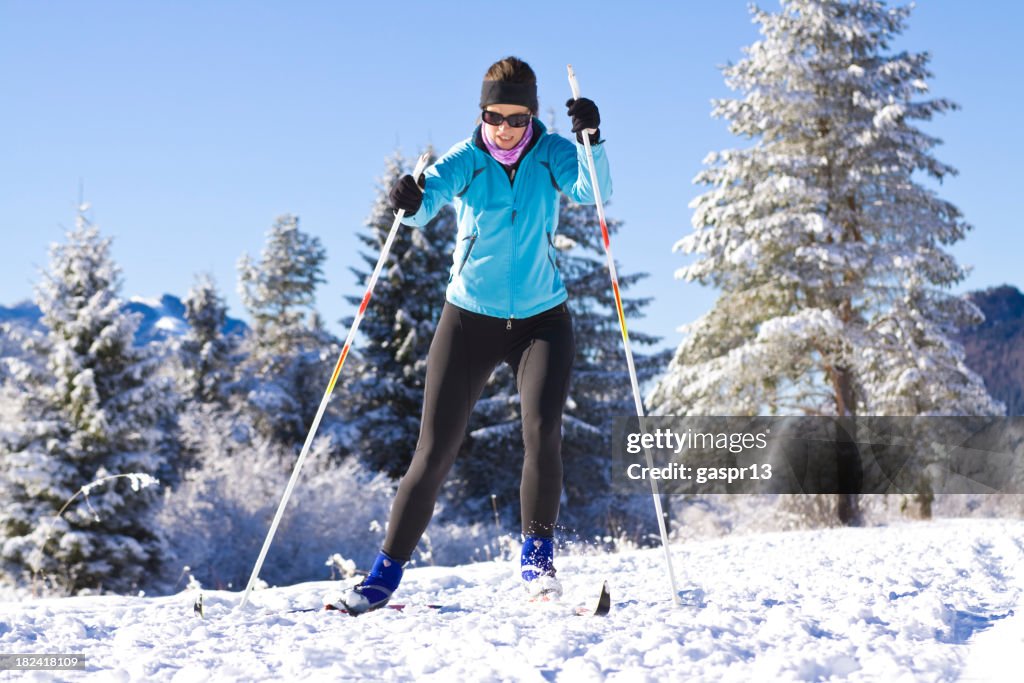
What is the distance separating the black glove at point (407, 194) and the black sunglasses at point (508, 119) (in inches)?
17.7

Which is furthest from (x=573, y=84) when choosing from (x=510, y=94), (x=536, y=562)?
(x=536, y=562)

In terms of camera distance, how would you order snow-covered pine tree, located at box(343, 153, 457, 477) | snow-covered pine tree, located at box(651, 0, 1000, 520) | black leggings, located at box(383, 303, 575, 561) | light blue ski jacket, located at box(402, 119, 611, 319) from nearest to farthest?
black leggings, located at box(383, 303, 575, 561)
light blue ski jacket, located at box(402, 119, 611, 319)
snow-covered pine tree, located at box(651, 0, 1000, 520)
snow-covered pine tree, located at box(343, 153, 457, 477)

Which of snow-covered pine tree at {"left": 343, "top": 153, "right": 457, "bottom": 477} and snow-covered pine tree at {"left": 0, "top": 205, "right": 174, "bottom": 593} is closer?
snow-covered pine tree at {"left": 0, "top": 205, "right": 174, "bottom": 593}

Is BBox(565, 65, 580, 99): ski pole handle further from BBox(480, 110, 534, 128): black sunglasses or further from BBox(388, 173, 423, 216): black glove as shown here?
BBox(388, 173, 423, 216): black glove

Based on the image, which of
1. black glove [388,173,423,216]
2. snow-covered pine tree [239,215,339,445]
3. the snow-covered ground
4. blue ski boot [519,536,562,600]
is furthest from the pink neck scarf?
snow-covered pine tree [239,215,339,445]

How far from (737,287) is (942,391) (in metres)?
3.70

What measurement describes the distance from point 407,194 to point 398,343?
19.4 meters

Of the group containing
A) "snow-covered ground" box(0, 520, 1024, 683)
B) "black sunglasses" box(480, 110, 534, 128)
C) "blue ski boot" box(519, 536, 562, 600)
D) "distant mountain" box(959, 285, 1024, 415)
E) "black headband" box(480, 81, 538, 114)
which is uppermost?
"distant mountain" box(959, 285, 1024, 415)

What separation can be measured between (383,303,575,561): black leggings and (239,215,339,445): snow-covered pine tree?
2439cm

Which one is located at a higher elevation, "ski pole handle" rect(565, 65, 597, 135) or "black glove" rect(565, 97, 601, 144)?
"ski pole handle" rect(565, 65, 597, 135)

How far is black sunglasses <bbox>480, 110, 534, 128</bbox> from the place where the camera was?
3871 mm

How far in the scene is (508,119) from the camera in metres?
3.87

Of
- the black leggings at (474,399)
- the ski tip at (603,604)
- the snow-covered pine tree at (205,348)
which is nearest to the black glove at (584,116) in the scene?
the black leggings at (474,399)

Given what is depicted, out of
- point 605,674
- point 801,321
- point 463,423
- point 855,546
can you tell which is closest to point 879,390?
point 801,321
